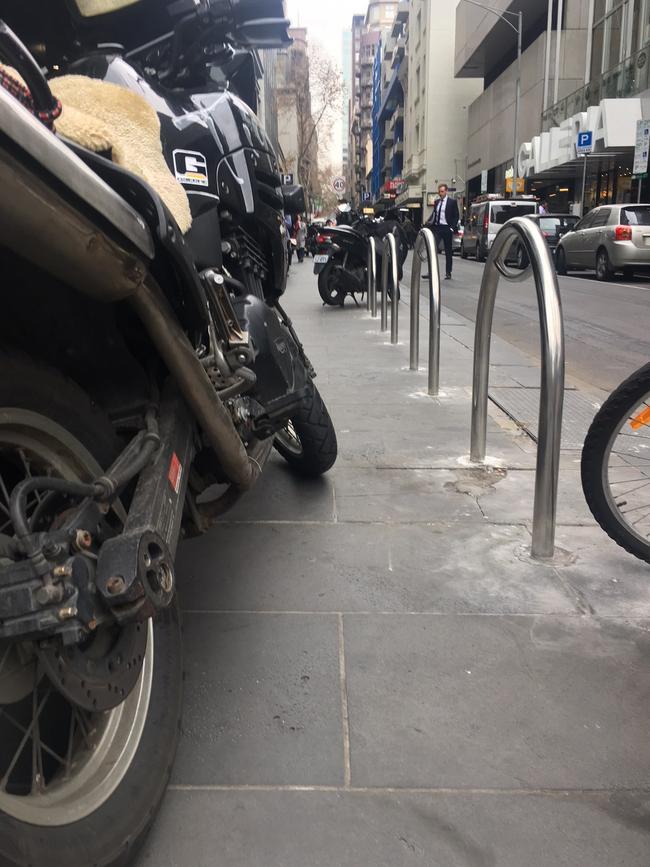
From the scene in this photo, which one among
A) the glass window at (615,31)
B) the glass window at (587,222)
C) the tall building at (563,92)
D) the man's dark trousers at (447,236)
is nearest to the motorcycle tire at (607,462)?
the man's dark trousers at (447,236)

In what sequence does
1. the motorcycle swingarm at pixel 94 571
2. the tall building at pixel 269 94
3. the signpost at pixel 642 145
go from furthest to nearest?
the tall building at pixel 269 94, the signpost at pixel 642 145, the motorcycle swingarm at pixel 94 571

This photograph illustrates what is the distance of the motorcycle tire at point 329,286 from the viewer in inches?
464

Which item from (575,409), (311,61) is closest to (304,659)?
(575,409)

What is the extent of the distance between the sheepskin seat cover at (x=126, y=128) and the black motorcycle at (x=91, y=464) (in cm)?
17

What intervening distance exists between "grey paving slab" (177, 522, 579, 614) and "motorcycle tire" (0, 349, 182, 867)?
988mm

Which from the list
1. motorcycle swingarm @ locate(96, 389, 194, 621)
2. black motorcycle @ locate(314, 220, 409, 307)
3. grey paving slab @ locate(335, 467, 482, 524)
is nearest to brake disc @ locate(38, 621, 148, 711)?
motorcycle swingarm @ locate(96, 389, 194, 621)

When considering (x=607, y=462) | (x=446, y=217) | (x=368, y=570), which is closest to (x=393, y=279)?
(x=607, y=462)

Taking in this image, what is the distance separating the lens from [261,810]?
1.67 meters

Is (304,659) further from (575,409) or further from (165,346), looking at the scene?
(575,409)

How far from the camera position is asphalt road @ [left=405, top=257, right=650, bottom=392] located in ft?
24.2

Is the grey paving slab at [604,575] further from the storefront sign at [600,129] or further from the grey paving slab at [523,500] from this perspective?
the storefront sign at [600,129]

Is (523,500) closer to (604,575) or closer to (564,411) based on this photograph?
(604,575)

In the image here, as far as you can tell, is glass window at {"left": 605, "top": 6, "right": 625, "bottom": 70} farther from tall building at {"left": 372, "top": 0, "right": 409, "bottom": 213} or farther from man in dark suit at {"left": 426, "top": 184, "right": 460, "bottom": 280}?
tall building at {"left": 372, "top": 0, "right": 409, "bottom": 213}

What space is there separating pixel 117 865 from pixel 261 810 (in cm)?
42
